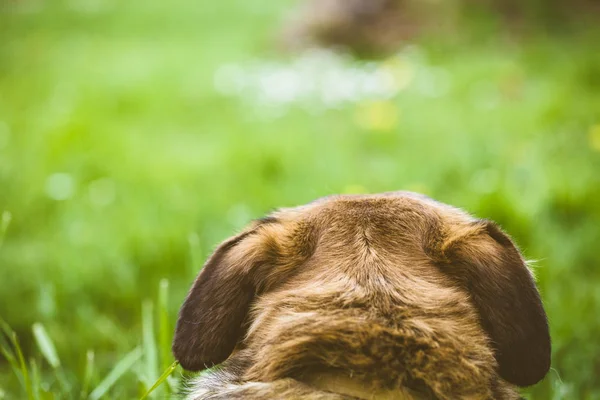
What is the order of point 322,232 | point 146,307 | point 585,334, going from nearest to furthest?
point 322,232 → point 585,334 → point 146,307

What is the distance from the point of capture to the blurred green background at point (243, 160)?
306 centimetres

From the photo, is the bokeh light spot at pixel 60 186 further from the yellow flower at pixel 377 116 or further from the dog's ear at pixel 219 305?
the dog's ear at pixel 219 305

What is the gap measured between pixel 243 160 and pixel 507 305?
12.5 feet

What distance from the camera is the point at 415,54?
8273mm

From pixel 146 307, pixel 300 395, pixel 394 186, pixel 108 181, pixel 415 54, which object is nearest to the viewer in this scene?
pixel 300 395

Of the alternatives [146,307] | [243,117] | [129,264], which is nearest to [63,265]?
[129,264]

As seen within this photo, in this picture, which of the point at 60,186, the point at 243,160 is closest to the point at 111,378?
the point at 60,186

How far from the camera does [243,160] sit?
5.21 m

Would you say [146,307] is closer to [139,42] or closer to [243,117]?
[243,117]

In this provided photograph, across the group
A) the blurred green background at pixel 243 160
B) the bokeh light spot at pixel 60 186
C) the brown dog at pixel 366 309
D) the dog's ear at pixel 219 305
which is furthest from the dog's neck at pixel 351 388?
the bokeh light spot at pixel 60 186

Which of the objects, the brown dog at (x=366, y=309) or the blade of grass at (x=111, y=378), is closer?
the brown dog at (x=366, y=309)

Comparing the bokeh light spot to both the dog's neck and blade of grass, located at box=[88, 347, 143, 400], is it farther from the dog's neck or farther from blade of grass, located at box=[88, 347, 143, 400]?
the dog's neck

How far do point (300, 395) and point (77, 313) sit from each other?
2.28 meters

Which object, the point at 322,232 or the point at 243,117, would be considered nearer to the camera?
the point at 322,232
